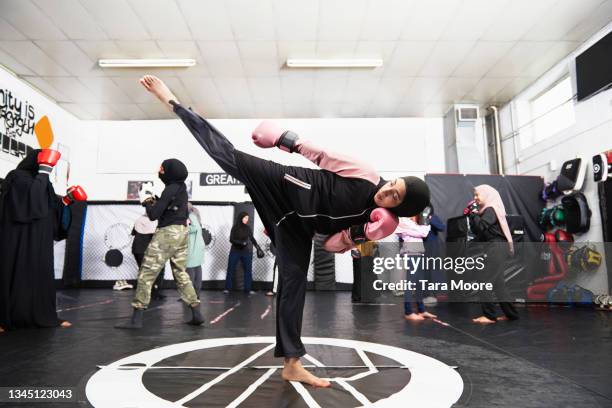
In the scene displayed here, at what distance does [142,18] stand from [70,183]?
4.76m

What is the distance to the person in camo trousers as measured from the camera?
3436 mm

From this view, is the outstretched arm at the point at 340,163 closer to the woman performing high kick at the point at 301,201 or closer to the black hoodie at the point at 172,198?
Result: the woman performing high kick at the point at 301,201

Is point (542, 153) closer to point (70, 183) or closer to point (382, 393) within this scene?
point (382, 393)

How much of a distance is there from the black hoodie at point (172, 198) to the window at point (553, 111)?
21.4 ft

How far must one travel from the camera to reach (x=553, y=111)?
7.09m

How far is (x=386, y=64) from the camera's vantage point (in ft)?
22.1

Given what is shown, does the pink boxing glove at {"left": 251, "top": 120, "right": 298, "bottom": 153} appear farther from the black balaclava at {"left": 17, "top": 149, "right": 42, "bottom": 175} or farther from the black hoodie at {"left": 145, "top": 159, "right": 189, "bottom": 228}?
the black balaclava at {"left": 17, "top": 149, "right": 42, "bottom": 175}

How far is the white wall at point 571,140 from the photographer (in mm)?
5758

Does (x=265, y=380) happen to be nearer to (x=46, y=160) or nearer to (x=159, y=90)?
(x=159, y=90)

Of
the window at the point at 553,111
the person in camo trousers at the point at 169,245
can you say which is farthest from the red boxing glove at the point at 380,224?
the window at the point at 553,111

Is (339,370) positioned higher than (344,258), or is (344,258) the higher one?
(344,258)

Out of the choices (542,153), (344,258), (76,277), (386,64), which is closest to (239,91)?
(386,64)

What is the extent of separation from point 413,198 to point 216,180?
7.48 m

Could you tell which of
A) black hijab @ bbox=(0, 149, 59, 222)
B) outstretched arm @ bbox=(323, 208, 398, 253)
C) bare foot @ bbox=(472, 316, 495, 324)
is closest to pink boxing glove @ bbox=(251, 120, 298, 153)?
outstretched arm @ bbox=(323, 208, 398, 253)
